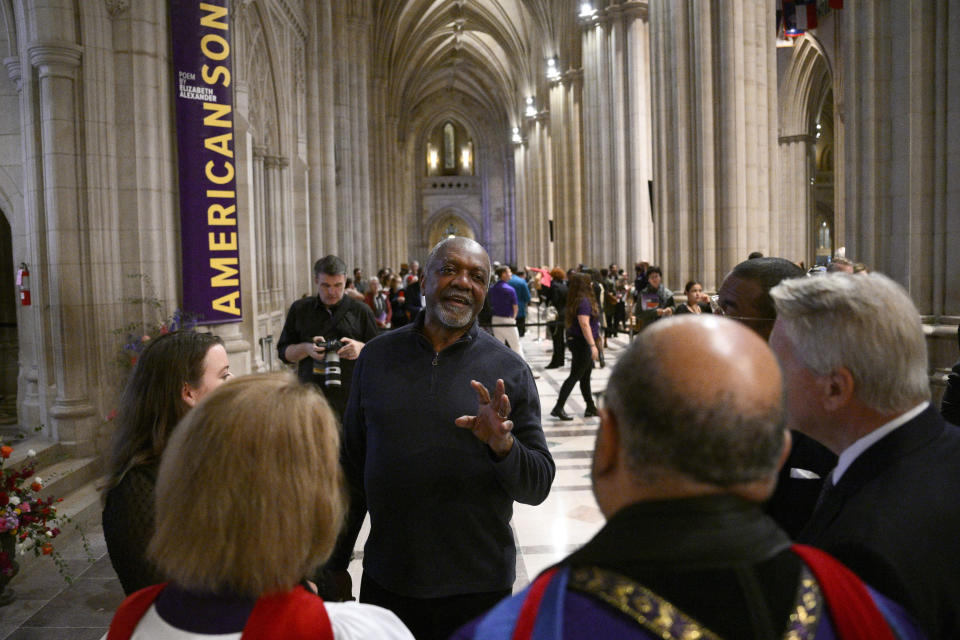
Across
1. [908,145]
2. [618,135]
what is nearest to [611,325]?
[618,135]

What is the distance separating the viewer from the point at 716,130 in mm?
12078

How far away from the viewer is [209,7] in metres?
7.21

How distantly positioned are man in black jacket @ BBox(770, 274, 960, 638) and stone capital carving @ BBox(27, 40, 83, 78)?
6.44 m

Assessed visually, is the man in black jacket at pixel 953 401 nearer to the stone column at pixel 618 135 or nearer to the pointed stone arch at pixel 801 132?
the stone column at pixel 618 135

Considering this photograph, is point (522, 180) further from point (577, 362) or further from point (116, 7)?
point (116, 7)

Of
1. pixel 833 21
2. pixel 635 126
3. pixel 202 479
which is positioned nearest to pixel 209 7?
pixel 202 479

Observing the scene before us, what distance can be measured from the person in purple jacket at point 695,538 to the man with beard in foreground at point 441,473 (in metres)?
1.17

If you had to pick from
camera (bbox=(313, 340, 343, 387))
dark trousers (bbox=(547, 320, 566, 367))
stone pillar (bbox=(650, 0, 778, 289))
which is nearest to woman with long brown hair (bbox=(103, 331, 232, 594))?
camera (bbox=(313, 340, 343, 387))

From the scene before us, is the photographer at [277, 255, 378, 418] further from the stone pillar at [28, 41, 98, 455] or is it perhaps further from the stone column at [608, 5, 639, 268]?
the stone column at [608, 5, 639, 268]

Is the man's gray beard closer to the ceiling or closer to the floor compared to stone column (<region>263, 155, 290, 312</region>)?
closer to the floor

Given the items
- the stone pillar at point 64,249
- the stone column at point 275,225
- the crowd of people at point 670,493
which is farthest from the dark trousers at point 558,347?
the crowd of people at point 670,493

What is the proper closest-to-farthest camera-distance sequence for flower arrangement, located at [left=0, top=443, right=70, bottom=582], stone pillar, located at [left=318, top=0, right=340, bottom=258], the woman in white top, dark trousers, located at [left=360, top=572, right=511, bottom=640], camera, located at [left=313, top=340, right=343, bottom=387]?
the woman in white top
dark trousers, located at [left=360, top=572, right=511, bottom=640]
flower arrangement, located at [left=0, top=443, right=70, bottom=582]
camera, located at [left=313, top=340, right=343, bottom=387]
stone pillar, located at [left=318, top=0, right=340, bottom=258]

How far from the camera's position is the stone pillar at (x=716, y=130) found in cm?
1175

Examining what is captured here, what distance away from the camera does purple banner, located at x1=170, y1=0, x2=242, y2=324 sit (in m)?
7.09
